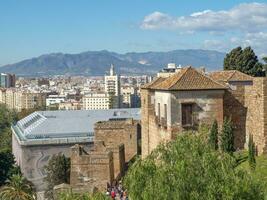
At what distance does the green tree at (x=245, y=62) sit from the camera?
48.2 m

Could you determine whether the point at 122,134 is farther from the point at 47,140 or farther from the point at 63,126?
the point at 63,126

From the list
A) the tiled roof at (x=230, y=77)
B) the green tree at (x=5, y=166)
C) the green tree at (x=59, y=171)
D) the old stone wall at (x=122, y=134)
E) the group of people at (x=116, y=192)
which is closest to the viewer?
the group of people at (x=116, y=192)

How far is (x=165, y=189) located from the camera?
614 inches

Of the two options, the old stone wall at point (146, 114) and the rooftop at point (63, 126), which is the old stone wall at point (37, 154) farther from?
the old stone wall at point (146, 114)

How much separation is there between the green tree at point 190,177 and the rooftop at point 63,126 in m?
40.7

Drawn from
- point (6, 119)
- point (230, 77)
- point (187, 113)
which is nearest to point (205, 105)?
point (187, 113)

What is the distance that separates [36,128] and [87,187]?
3171 centimetres

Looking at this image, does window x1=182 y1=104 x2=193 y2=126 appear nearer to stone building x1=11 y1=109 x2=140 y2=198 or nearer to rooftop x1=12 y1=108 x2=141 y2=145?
stone building x1=11 y1=109 x2=140 y2=198

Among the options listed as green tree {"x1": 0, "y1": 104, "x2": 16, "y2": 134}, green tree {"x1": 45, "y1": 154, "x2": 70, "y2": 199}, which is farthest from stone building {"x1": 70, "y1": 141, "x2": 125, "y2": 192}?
green tree {"x1": 0, "y1": 104, "x2": 16, "y2": 134}

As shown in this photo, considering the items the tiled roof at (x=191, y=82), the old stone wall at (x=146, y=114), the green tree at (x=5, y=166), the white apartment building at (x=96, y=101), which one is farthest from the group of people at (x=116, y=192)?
the white apartment building at (x=96, y=101)

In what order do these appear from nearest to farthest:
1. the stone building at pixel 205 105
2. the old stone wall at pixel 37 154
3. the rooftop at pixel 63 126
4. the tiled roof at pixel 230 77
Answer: the stone building at pixel 205 105, the tiled roof at pixel 230 77, the old stone wall at pixel 37 154, the rooftop at pixel 63 126

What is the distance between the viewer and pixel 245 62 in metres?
48.6

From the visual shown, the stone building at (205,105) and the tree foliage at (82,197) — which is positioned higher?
the stone building at (205,105)

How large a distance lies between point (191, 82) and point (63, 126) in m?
39.0
